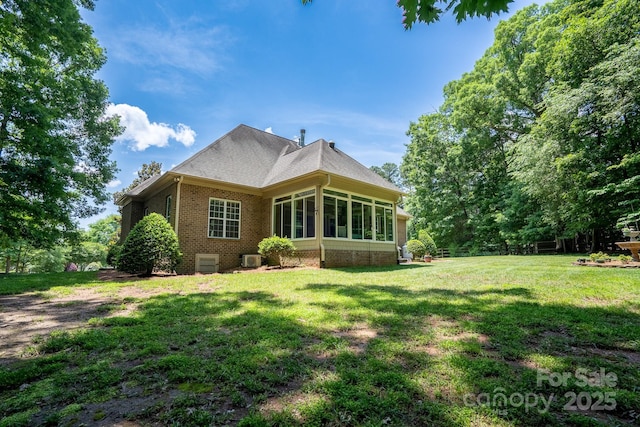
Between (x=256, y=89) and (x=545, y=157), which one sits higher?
(x=256, y=89)

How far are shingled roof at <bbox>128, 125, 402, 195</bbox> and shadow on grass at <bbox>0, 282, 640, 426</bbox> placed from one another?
7798 mm

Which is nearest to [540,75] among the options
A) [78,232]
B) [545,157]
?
[545,157]

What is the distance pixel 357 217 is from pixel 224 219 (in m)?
5.52

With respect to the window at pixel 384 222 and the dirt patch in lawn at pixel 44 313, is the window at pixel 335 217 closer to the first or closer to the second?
the window at pixel 384 222

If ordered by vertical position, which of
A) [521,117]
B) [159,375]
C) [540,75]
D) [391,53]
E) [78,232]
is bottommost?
[159,375]

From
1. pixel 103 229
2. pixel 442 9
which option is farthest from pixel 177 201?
pixel 103 229

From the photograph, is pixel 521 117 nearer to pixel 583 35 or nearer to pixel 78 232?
pixel 583 35

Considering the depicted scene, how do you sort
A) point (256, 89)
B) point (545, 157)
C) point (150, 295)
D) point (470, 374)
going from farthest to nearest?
1. point (545, 157)
2. point (256, 89)
3. point (150, 295)
4. point (470, 374)

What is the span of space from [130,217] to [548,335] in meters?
18.6

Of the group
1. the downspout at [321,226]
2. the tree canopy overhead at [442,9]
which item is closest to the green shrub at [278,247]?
the downspout at [321,226]

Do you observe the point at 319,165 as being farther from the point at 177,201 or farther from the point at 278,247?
the point at 177,201

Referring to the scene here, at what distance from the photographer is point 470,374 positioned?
7.63 ft

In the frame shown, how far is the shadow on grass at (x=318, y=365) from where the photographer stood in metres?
1.88

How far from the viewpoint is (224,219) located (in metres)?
12.4
